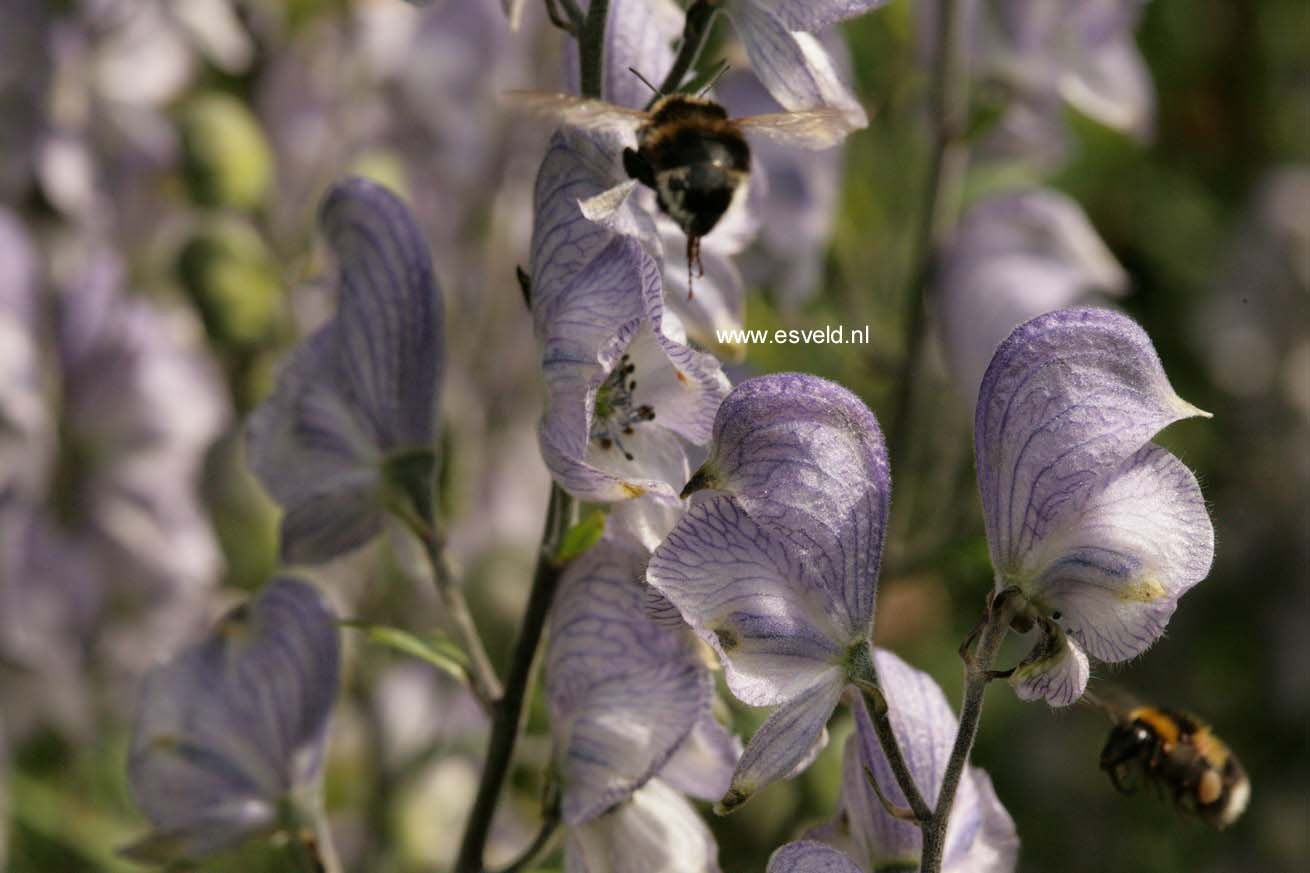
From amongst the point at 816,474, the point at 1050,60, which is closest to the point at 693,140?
the point at 816,474

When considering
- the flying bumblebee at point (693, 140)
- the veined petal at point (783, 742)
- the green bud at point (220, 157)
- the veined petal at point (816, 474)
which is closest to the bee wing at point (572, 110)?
the flying bumblebee at point (693, 140)

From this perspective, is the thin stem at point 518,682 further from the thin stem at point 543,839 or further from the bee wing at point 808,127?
the bee wing at point 808,127

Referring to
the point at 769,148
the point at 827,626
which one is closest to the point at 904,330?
the point at 769,148

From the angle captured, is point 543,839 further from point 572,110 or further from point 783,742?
point 572,110

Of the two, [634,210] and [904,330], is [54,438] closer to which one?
[904,330]

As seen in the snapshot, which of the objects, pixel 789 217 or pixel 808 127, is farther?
pixel 789 217
